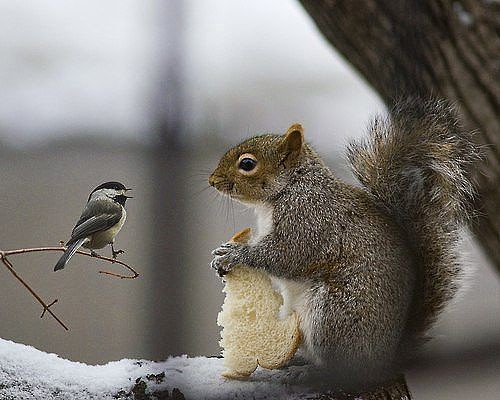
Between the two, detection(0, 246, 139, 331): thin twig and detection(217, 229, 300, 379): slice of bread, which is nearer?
detection(0, 246, 139, 331): thin twig

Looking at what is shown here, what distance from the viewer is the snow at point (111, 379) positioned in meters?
0.64

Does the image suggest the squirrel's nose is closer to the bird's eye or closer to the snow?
the bird's eye

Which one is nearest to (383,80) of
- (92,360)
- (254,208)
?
(254,208)

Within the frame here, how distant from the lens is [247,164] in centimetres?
77

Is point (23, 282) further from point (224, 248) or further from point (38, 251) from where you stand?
point (224, 248)

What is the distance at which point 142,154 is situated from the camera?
751 millimetres

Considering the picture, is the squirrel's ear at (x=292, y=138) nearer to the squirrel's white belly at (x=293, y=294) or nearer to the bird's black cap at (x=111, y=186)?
the squirrel's white belly at (x=293, y=294)

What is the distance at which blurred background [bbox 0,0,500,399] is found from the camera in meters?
0.62

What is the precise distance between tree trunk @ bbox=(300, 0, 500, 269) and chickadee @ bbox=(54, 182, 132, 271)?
2.74 feet

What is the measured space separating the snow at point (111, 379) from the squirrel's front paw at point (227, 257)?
0.10 meters

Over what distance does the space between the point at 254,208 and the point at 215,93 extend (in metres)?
0.37

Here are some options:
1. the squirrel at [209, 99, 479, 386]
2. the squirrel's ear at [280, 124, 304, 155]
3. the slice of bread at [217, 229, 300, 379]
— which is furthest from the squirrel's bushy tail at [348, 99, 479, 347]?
the slice of bread at [217, 229, 300, 379]

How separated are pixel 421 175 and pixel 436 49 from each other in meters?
0.57

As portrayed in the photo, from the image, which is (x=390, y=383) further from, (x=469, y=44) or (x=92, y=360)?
(x=469, y=44)
